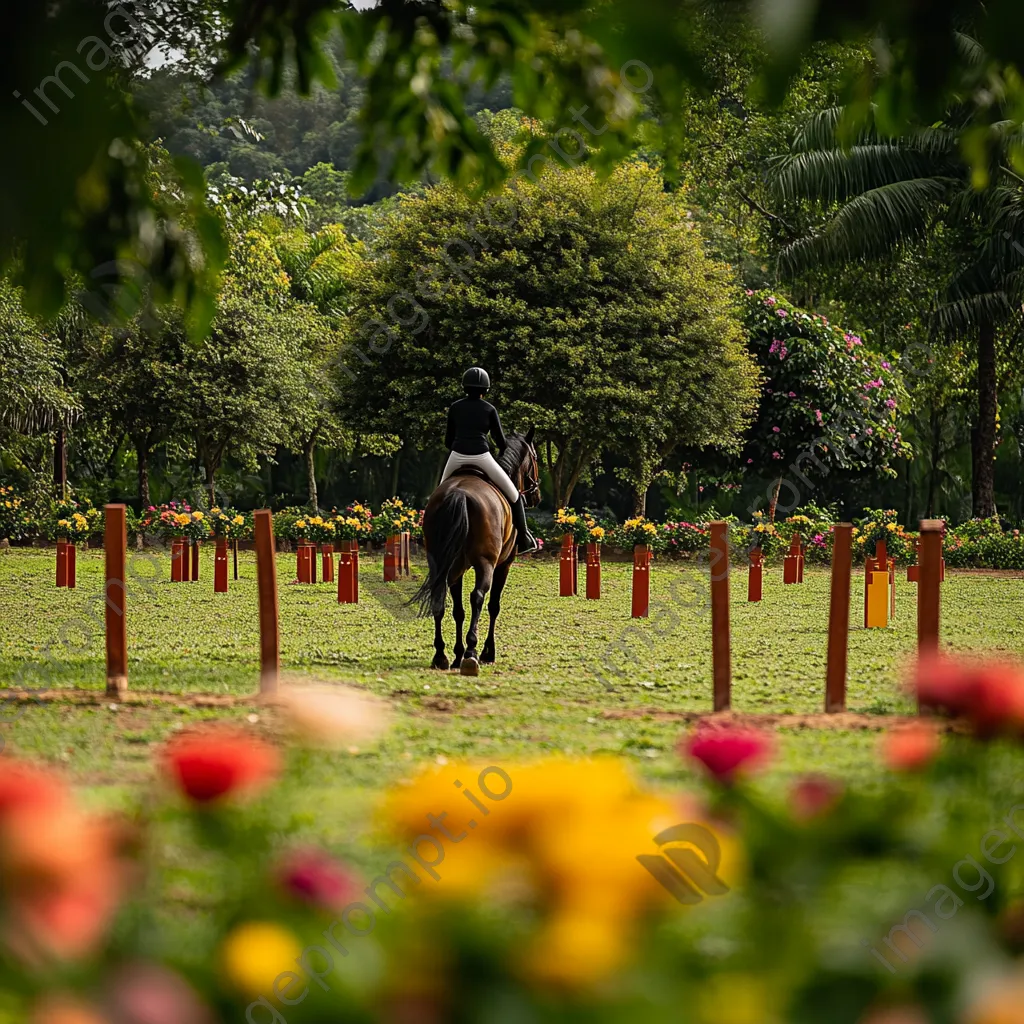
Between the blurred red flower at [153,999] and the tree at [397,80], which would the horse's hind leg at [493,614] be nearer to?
the tree at [397,80]

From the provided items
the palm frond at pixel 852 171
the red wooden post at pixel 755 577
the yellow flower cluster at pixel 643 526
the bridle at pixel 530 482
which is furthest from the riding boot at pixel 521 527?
the palm frond at pixel 852 171

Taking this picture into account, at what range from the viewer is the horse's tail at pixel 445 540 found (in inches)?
435

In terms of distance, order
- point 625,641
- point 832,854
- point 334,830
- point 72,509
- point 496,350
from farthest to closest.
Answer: point 72,509, point 496,350, point 625,641, point 334,830, point 832,854

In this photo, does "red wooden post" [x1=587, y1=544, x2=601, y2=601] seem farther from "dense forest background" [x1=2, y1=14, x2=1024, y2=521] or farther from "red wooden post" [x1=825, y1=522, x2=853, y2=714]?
"red wooden post" [x1=825, y1=522, x2=853, y2=714]

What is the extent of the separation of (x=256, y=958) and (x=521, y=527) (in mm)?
11087

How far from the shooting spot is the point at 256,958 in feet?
5.27

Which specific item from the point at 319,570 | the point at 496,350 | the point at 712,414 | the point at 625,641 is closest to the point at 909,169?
the point at 712,414

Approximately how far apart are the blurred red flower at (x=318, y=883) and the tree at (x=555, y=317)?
2377cm

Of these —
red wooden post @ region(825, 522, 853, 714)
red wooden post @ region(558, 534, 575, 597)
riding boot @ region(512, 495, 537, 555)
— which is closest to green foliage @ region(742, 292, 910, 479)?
red wooden post @ region(558, 534, 575, 597)

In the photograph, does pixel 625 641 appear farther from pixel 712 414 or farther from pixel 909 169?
pixel 909 169

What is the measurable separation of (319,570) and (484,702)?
49.2 ft

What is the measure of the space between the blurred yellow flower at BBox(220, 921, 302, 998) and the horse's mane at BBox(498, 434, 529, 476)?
36.8 ft

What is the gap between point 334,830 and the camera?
366cm

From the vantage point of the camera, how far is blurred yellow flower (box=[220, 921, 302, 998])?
5.23 ft
